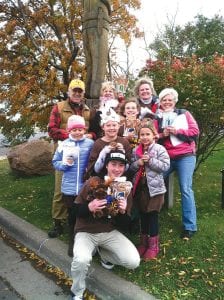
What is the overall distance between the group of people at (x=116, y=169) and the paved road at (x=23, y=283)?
1.26 ft

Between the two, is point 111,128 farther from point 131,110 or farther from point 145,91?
point 145,91

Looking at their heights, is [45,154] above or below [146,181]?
below

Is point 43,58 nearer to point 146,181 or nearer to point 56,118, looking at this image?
point 56,118

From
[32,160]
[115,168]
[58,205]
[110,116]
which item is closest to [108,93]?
[110,116]

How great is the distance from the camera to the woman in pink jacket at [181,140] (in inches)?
163

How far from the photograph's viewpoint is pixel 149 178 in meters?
3.74

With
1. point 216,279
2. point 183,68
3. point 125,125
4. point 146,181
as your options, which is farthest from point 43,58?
point 216,279

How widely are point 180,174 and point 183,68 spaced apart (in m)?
2.13

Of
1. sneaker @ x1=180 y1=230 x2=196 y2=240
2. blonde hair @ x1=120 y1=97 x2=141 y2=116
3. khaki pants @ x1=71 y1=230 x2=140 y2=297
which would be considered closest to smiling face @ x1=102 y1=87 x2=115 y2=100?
blonde hair @ x1=120 y1=97 x2=141 y2=116

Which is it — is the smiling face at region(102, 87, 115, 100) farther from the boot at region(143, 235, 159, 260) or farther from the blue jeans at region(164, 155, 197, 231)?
the boot at region(143, 235, 159, 260)

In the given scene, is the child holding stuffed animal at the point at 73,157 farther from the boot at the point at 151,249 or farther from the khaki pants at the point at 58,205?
the boot at the point at 151,249

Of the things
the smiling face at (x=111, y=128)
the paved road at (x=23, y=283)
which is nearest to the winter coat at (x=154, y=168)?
the smiling face at (x=111, y=128)

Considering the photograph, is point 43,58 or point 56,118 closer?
point 56,118

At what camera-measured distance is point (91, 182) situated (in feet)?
11.1
